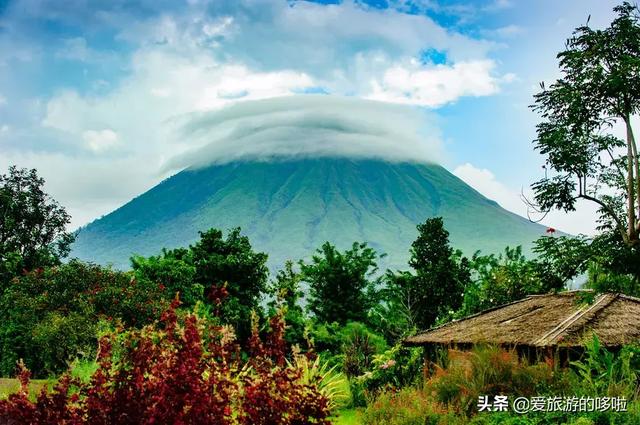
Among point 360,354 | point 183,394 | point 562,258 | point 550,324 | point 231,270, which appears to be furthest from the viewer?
point 231,270

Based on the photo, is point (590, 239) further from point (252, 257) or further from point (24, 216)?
point (24, 216)

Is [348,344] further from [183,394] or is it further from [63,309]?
[183,394]

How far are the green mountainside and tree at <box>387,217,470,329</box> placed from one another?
385ft

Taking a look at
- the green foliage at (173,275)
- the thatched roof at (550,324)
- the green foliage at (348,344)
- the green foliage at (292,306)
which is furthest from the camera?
the green foliage at (292,306)

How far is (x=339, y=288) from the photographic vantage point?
27.4 metres

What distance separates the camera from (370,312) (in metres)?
26.5

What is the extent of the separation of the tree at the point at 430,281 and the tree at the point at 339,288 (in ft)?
4.18

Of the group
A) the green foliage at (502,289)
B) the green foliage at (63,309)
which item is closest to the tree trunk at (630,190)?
the green foliage at (502,289)

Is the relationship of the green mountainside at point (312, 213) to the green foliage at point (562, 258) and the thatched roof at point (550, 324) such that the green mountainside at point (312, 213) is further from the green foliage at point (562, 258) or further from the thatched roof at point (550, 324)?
the green foliage at point (562, 258)

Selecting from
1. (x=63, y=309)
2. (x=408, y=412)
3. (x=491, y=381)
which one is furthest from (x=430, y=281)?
(x=408, y=412)

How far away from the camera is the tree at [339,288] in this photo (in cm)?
2694

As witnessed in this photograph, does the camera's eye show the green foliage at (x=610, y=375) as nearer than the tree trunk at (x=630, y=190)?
Yes

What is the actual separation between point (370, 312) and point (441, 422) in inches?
701

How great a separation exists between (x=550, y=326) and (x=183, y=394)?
429 inches
